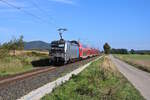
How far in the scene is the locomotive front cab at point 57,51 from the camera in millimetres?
38184

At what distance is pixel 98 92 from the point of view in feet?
42.8

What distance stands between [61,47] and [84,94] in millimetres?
25883

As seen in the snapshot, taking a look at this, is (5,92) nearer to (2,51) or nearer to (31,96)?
(31,96)

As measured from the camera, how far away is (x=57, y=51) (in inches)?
1518

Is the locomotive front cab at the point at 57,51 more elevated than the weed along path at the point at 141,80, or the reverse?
the locomotive front cab at the point at 57,51

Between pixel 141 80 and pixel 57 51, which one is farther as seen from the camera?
pixel 57 51

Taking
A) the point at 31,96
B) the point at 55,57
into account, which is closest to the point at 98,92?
the point at 31,96

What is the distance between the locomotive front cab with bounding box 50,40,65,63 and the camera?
38.2 meters

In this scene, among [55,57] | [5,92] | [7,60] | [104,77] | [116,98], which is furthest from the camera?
[55,57]

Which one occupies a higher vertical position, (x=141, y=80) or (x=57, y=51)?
(x=57, y=51)

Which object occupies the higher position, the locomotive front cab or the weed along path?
the locomotive front cab

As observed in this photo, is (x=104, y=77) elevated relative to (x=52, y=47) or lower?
lower

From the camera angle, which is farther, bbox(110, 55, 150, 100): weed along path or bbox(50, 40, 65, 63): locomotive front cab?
bbox(50, 40, 65, 63): locomotive front cab

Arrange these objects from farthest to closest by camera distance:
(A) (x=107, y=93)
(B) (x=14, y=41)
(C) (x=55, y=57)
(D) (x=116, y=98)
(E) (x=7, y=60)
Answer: (B) (x=14, y=41) → (C) (x=55, y=57) → (E) (x=7, y=60) → (A) (x=107, y=93) → (D) (x=116, y=98)
